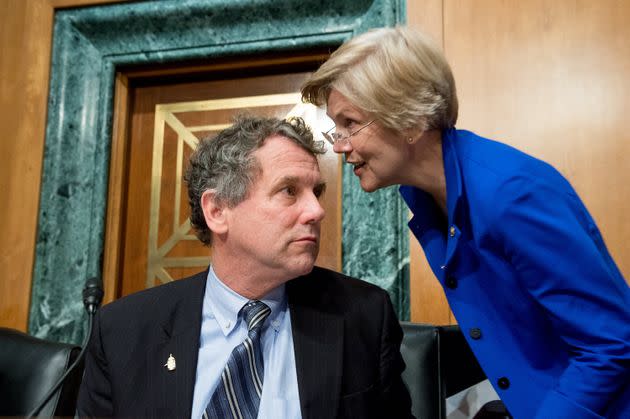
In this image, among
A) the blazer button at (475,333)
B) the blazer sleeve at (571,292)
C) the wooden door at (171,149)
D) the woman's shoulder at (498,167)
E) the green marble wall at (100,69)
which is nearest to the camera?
the blazer sleeve at (571,292)

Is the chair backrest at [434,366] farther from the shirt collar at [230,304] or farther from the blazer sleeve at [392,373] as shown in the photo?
the shirt collar at [230,304]

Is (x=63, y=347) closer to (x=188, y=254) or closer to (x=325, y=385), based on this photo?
(x=325, y=385)

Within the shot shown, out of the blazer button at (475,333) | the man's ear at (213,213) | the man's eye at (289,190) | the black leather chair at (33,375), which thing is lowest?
the black leather chair at (33,375)

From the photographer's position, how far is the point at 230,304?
159 cm

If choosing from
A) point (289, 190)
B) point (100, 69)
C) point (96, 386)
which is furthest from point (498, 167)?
point (100, 69)

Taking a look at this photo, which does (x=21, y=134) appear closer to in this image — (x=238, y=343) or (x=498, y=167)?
(x=238, y=343)

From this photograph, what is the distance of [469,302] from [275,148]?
0.60 metres

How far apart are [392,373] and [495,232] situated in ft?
1.46

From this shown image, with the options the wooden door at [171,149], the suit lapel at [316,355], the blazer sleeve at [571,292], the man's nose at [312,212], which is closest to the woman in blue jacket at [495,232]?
the blazer sleeve at [571,292]

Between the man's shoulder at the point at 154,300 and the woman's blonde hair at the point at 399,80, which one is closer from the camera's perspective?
the woman's blonde hair at the point at 399,80

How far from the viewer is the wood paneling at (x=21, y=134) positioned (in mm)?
2805

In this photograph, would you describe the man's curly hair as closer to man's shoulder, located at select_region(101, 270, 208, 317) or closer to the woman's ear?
man's shoulder, located at select_region(101, 270, 208, 317)

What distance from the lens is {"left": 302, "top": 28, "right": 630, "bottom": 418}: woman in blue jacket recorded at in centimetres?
120

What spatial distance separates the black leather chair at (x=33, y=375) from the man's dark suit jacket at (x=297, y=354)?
0.17 metres
